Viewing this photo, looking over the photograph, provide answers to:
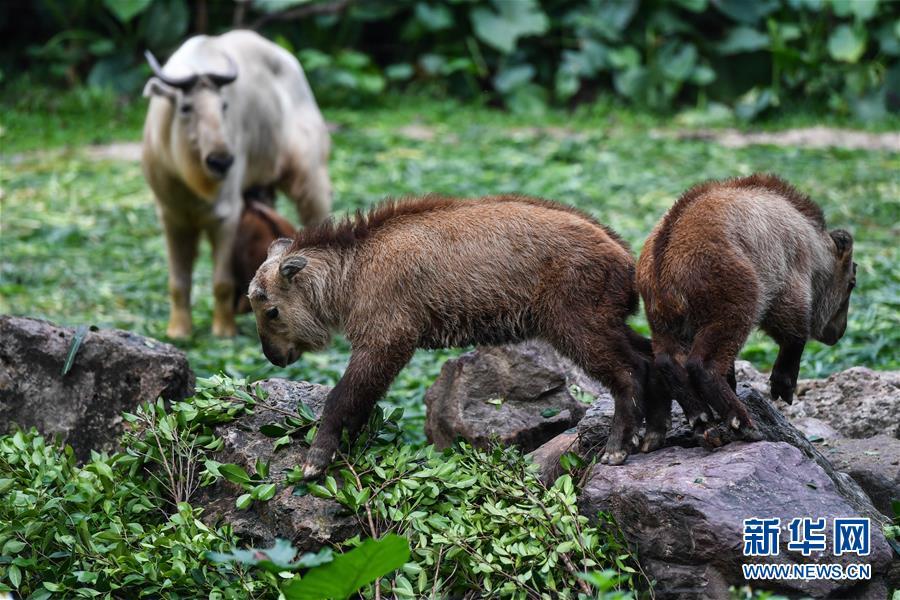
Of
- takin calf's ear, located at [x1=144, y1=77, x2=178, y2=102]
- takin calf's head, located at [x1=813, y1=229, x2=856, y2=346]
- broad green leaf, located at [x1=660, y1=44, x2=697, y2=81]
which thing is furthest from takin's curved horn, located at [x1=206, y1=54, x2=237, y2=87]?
broad green leaf, located at [x1=660, y1=44, x2=697, y2=81]

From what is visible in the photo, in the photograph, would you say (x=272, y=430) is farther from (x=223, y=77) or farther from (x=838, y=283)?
(x=223, y=77)

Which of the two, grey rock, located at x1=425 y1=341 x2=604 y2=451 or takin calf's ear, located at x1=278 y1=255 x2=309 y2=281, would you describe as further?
grey rock, located at x1=425 y1=341 x2=604 y2=451

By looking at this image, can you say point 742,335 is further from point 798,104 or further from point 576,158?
point 798,104

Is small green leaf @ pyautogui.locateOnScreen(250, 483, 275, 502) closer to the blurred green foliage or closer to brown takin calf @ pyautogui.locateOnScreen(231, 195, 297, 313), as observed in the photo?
brown takin calf @ pyautogui.locateOnScreen(231, 195, 297, 313)

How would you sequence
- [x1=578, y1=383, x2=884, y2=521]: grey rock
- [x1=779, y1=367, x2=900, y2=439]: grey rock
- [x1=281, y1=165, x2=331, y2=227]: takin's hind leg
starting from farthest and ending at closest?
[x1=281, y1=165, x2=331, y2=227]: takin's hind leg → [x1=779, y1=367, x2=900, y2=439]: grey rock → [x1=578, y1=383, x2=884, y2=521]: grey rock

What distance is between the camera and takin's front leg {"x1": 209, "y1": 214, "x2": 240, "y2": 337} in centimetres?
836

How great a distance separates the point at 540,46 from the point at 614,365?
41.0 feet

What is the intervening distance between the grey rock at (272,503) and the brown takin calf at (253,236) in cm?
369

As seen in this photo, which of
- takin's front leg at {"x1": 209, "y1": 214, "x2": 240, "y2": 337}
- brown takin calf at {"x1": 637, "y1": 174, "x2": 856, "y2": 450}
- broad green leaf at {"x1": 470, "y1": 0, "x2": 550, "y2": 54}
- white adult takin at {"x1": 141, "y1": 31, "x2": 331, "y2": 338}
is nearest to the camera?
brown takin calf at {"x1": 637, "y1": 174, "x2": 856, "y2": 450}

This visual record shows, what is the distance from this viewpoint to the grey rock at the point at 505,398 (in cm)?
507

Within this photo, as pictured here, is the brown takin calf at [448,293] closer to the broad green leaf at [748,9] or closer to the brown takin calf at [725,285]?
the brown takin calf at [725,285]

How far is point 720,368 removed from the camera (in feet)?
13.5

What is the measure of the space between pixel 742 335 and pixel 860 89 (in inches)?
448

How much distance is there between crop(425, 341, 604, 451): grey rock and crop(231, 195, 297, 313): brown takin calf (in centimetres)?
347
